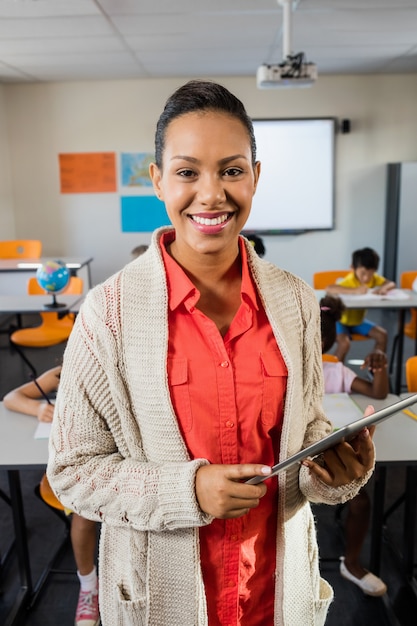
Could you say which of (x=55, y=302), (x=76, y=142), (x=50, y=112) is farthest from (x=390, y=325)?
(x=50, y=112)

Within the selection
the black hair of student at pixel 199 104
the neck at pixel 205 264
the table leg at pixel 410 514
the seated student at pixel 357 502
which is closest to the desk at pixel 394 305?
the seated student at pixel 357 502

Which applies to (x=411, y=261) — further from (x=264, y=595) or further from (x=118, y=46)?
(x=264, y=595)

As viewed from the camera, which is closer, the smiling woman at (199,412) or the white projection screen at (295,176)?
the smiling woman at (199,412)

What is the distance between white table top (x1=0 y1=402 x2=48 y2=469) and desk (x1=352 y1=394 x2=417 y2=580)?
43.1 inches

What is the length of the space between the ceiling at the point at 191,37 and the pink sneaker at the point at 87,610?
3.09 meters

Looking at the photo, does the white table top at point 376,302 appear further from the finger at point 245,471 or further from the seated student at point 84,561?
the finger at point 245,471

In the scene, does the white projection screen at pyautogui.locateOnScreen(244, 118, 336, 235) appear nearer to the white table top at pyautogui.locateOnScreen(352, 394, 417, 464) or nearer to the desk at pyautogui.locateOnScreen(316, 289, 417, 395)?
the desk at pyautogui.locateOnScreen(316, 289, 417, 395)

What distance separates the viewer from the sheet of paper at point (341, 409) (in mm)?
1992

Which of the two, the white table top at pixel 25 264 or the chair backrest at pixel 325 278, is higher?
the white table top at pixel 25 264

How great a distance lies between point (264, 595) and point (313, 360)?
1.41 feet

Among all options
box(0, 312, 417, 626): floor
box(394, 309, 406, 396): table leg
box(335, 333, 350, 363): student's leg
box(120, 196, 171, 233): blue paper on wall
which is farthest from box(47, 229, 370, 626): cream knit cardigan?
box(120, 196, 171, 233): blue paper on wall

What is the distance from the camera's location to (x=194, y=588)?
3.04 feet

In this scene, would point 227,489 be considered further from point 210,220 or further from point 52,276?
point 52,276

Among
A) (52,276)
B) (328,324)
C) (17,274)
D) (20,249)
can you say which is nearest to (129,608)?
(328,324)
